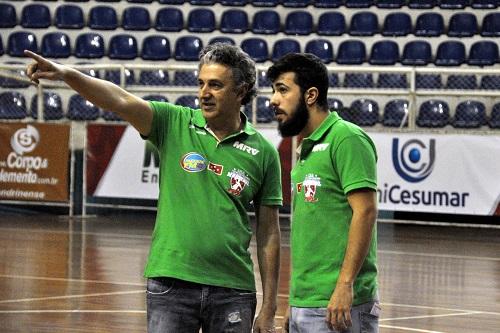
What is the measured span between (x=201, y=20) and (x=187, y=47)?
91 cm

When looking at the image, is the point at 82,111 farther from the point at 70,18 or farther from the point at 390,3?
the point at 390,3

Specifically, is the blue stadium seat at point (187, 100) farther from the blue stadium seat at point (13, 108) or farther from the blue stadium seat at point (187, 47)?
the blue stadium seat at point (13, 108)

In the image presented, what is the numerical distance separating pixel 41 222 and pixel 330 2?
7806 mm

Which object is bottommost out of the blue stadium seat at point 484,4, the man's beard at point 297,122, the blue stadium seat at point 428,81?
the blue stadium seat at point 428,81

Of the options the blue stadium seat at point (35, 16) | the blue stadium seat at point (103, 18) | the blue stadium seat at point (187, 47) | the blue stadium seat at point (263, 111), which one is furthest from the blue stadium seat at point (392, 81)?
the blue stadium seat at point (35, 16)

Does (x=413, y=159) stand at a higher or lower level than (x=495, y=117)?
lower

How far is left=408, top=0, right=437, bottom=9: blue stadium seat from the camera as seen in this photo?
2284cm

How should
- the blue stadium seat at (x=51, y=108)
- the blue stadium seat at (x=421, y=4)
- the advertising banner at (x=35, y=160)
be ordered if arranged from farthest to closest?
the blue stadium seat at (x=421, y=4)
the blue stadium seat at (x=51, y=108)
the advertising banner at (x=35, y=160)

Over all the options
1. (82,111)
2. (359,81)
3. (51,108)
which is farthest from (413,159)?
(51,108)

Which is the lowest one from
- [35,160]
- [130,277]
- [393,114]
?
[35,160]

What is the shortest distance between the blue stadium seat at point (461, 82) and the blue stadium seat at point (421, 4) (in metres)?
2.98

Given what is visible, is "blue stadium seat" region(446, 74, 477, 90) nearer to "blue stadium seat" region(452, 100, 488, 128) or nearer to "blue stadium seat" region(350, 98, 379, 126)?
"blue stadium seat" region(452, 100, 488, 128)

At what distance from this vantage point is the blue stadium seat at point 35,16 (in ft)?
79.2

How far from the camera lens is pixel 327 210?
4.76 m
